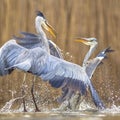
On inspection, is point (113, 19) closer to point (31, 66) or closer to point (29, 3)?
point (29, 3)

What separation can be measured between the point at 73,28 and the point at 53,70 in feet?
7.23

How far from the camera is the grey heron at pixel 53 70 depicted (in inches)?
291

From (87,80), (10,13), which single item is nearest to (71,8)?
(10,13)

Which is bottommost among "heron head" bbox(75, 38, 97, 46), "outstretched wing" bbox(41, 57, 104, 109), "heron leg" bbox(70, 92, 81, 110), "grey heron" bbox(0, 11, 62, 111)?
"heron leg" bbox(70, 92, 81, 110)

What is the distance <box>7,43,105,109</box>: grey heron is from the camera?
738 centimetres

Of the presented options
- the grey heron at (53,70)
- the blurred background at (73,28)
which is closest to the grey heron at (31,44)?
the grey heron at (53,70)

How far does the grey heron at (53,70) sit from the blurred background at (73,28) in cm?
173

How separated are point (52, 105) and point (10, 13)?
146cm

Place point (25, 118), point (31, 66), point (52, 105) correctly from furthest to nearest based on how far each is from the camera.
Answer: point (52, 105)
point (31, 66)
point (25, 118)

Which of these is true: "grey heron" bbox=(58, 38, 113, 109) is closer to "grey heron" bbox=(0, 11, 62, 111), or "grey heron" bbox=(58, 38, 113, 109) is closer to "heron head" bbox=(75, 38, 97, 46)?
"heron head" bbox=(75, 38, 97, 46)

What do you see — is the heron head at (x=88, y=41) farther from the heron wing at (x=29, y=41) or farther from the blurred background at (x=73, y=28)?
the heron wing at (x=29, y=41)

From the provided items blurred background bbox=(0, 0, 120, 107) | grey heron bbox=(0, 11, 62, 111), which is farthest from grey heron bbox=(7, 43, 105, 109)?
blurred background bbox=(0, 0, 120, 107)

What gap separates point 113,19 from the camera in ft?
31.8

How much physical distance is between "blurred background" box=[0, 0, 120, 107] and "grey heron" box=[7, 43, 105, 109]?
5.68 feet
